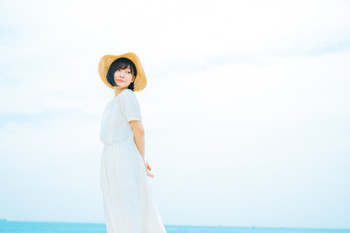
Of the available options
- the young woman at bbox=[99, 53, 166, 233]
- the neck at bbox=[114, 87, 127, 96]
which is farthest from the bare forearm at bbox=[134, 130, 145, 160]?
the neck at bbox=[114, 87, 127, 96]

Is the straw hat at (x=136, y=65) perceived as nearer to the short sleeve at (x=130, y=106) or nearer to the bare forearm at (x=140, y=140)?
the short sleeve at (x=130, y=106)

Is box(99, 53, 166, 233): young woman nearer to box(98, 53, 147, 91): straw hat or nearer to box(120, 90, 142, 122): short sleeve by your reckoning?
box(120, 90, 142, 122): short sleeve

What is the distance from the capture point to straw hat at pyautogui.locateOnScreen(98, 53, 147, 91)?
4.04 meters

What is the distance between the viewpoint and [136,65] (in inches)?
160

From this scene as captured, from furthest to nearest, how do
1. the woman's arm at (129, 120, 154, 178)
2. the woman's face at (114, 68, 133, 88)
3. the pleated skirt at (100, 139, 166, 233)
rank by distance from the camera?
the woman's face at (114, 68, 133, 88) < the woman's arm at (129, 120, 154, 178) < the pleated skirt at (100, 139, 166, 233)

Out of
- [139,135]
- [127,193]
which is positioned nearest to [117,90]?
[139,135]

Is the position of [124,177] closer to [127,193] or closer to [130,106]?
[127,193]

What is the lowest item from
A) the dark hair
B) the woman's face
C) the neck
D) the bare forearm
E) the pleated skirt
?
the pleated skirt

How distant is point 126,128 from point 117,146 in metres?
0.17

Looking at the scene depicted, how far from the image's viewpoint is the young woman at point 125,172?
367cm

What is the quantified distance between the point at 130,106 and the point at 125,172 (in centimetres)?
53

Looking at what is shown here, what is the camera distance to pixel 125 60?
4062 millimetres

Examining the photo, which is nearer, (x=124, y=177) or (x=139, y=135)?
(x=124, y=177)

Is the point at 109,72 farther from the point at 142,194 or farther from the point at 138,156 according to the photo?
the point at 142,194
